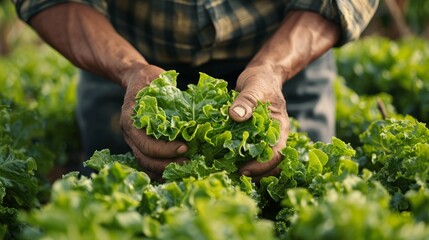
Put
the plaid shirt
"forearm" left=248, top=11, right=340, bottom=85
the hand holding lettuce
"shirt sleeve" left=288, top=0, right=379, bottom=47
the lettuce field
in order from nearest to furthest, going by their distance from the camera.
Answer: the lettuce field < the hand holding lettuce < "forearm" left=248, top=11, right=340, bottom=85 < "shirt sleeve" left=288, top=0, right=379, bottom=47 < the plaid shirt

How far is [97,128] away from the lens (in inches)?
201

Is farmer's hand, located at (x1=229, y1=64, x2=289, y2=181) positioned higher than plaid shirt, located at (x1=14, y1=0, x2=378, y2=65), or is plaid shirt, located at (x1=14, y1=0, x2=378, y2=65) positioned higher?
farmer's hand, located at (x1=229, y1=64, x2=289, y2=181)

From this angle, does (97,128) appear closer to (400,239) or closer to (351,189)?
(351,189)

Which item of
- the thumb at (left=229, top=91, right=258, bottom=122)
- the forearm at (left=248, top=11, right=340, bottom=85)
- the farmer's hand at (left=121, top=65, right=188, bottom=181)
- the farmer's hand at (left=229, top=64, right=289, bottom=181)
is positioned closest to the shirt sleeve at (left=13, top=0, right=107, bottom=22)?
the farmer's hand at (left=121, top=65, right=188, bottom=181)

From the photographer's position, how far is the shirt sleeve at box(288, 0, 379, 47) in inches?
151

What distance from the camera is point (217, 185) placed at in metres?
2.50

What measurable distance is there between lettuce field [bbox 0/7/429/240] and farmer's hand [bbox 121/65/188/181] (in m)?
0.06

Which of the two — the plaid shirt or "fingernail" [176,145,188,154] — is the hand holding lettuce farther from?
the plaid shirt

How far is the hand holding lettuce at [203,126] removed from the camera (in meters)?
2.93

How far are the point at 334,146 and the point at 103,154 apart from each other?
108 centimetres

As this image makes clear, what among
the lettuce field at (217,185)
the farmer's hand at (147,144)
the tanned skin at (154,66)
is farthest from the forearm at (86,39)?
the lettuce field at (217,185)

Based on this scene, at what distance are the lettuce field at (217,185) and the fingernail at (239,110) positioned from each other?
7cm

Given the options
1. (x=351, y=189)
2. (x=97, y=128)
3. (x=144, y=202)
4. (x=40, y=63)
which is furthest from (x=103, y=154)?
(x=40, y=63)

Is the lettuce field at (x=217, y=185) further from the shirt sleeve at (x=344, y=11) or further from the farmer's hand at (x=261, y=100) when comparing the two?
the shirt sleeve at (x=344, y=11)
